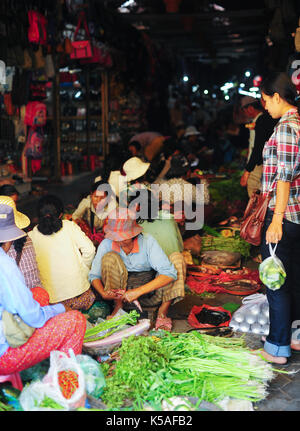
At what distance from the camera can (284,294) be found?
353 centimetres

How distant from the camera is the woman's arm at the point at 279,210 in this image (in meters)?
3.37

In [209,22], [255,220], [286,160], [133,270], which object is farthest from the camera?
[209,22]

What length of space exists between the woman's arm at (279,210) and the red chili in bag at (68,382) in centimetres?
155

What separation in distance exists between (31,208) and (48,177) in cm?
255

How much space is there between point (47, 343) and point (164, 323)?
4.77ft

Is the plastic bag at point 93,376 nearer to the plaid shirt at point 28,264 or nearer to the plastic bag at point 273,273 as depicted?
the plaid shirt at point 28,264

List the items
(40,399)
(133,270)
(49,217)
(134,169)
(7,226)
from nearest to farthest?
(40,399) < (7,226) < (49,217) < (133,270) < (134,169)

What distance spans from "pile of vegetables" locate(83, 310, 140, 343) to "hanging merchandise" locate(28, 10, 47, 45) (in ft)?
17.6

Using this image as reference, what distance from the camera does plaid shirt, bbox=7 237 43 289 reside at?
357 cm

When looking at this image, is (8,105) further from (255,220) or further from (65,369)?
(65,369)

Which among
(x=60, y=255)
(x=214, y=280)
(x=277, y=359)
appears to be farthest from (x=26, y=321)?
(x=214, y=280)

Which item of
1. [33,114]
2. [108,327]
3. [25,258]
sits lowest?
[108,327]

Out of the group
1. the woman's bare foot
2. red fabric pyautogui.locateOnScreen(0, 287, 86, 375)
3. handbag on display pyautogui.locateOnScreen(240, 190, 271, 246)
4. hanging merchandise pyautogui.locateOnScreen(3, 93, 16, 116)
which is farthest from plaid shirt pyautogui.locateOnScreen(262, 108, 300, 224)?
hanging merchandise pyautogui.locateOnScreen(3, 93, 16, 116)
